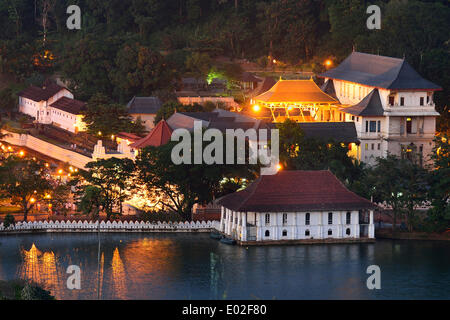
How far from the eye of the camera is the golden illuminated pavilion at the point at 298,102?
8995 centimetres

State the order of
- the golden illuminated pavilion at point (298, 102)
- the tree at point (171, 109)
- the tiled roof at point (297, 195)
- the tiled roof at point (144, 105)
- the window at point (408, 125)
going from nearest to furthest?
1. the tiled roof at point (297, 195)
2. the window at point (408, 125)
3. the golden illuminated pavilion at point (298, 102)
4. the tree at point (171, 109)
5. the tiled roof at point (144, 105)

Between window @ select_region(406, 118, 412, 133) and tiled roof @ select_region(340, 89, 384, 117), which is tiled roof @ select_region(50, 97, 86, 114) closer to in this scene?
tiled roof @ select_region(340, 89, 384, 117)

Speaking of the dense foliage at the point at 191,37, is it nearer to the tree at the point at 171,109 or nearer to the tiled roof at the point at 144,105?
the tiled roof at the point at 144,105

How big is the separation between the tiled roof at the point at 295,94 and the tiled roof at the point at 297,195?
2344cm

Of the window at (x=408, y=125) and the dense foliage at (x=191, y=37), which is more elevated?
the dense foliage at (x=191, y=37)

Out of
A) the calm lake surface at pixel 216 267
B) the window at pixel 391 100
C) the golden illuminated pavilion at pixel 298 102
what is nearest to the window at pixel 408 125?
the window at pixel 391 100

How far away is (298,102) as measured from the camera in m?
89.8

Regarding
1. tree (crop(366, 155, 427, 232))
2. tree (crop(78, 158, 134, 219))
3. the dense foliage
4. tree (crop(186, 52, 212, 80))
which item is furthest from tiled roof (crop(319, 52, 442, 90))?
tree (crop(78, 158, 134, 219))

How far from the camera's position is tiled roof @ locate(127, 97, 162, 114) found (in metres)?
94.9

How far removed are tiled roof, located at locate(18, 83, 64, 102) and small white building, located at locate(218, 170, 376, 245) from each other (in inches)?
1477

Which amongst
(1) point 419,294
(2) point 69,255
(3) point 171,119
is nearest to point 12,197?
(2) point 69,255

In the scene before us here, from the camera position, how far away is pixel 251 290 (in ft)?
188

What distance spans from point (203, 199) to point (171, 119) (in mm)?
16096

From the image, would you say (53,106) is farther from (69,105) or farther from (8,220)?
(8,220)
